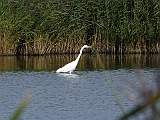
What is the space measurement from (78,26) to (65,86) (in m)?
7.36

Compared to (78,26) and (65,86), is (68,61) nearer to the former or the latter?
(78,26)

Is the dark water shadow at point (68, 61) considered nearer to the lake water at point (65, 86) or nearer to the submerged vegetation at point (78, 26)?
the lake water at point (65, 86)

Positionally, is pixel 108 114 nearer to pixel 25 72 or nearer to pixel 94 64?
pixel 25 72

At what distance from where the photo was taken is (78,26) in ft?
59.3

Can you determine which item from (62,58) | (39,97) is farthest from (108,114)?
(62,58)

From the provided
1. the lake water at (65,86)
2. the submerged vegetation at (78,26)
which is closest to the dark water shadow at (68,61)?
the lake water at (65,86)

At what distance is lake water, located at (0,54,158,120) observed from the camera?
25.8 feet

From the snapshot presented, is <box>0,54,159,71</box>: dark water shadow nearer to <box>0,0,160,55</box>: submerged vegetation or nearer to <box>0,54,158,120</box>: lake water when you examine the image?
<box>0,54,158,120</box>: lake water

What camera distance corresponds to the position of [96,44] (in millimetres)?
17797

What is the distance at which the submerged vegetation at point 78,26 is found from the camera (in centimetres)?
1778

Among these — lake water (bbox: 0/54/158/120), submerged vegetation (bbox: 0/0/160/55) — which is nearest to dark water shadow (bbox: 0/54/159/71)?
lake water (bbox: 0/54/158/120)

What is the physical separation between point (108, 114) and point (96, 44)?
33.8 ft

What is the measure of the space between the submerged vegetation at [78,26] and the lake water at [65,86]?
63 cm

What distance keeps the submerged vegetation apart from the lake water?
2.07 feet
